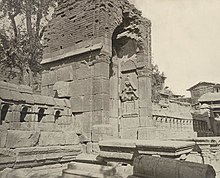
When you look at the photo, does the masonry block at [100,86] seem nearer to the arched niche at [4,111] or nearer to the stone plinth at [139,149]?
the arched niche at [4,111]

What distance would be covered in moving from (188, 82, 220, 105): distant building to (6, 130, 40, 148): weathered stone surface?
35343mm

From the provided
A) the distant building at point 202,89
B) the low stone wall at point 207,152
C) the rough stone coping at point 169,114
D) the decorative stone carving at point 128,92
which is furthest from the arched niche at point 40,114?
the distant building at point 202,89

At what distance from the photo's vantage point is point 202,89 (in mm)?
40781

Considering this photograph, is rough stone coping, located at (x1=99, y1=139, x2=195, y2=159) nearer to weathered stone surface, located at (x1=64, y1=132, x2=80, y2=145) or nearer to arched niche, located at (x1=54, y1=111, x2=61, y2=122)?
weathered stone surface, located at (x1=64, y1=132, x2=80, y2=145)

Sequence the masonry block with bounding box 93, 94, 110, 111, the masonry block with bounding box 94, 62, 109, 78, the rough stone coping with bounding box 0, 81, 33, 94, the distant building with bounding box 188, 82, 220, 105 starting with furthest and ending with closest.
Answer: the distant building with bounding box 188, 82, 220, 105 → the masonry block with bounding box 94, 62, 109, 78 → the masonry block with bounding box 93, 94, 110, 111 → the rough stone coping with bounding box 0, 81, 33, 94

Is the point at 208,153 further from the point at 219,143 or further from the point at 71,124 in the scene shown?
the point at 71,124

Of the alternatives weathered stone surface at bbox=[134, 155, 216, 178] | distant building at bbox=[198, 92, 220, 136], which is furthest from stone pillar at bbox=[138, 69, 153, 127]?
distant building at bbox=[198, 92, 220, 136]

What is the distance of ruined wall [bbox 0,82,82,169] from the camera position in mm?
5754

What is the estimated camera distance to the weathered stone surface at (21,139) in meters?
5.79

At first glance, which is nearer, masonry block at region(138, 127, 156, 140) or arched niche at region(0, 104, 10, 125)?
arched niche at region(0, 104, 10, 125)

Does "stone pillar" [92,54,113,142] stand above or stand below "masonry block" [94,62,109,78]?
below

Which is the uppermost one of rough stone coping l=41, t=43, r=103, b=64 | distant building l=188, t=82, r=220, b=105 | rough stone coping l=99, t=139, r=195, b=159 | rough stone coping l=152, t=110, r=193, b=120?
distant building l=188, t=82, r=220, b=105

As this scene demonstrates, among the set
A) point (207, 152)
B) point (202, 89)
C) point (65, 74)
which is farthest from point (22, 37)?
point (202, 89)

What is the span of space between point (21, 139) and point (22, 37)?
15176 mm
